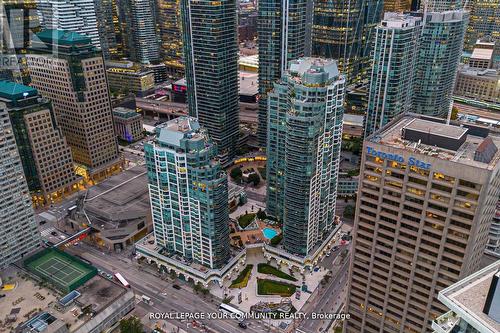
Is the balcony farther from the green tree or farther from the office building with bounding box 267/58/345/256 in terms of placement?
the green tree

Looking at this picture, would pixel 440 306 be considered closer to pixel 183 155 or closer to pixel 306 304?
pixel 306 304

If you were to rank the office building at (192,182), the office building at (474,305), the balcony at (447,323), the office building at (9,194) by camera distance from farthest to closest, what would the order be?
the office building at (9,194)
the office building at (192,182)
the balcony at (447,323)
the office building at (474,305)

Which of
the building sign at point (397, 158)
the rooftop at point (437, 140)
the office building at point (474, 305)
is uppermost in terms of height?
the rooftop at point (437, 140)

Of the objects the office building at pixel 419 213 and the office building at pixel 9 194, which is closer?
the office building at pixel 419 213

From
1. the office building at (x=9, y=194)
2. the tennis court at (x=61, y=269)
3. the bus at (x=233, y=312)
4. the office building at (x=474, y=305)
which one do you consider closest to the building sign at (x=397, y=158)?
the office building at (x=474, y=305)

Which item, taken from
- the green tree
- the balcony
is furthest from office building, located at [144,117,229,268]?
the balcony

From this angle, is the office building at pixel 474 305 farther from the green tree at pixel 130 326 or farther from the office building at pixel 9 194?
the office building at pixel 9 194

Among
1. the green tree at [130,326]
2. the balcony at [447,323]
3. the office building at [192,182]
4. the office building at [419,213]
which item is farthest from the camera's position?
the office building at [192,182]

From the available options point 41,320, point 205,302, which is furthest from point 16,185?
point 205,302
